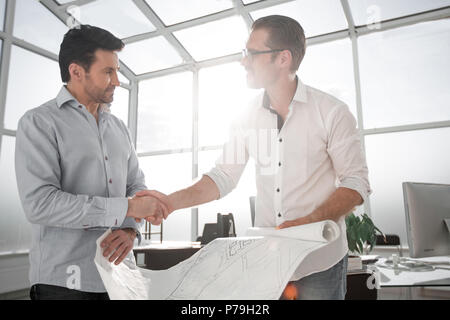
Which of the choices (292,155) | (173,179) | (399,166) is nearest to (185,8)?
(173,179)

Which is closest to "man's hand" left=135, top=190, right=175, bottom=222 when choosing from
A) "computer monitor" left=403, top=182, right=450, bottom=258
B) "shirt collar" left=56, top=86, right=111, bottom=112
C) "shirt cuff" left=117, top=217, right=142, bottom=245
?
"shirt cuff" left=117, top=217, right=142, bottom=245

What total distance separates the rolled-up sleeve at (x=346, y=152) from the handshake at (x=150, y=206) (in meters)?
0.60

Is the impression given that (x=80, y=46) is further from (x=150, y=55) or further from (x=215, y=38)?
(x=150, y=55)

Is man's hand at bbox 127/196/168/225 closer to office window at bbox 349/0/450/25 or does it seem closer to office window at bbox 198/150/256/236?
office window at bbox 198/150/256/236

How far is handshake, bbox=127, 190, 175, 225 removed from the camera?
1148mm

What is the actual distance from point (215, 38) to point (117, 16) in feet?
4.77

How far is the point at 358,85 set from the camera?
4523 millimetres

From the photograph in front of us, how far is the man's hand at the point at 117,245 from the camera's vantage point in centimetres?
92

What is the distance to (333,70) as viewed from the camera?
466 cm

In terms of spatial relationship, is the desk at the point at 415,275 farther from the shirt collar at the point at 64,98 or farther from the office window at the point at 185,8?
the office window at the point at 185,8
